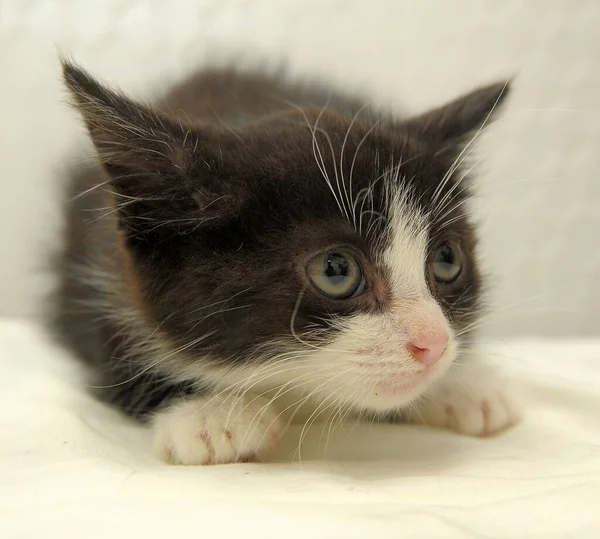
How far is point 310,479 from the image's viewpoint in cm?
107

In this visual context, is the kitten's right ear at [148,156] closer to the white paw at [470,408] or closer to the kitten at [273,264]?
the kitten at [273,264]

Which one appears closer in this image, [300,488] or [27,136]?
[300,488]

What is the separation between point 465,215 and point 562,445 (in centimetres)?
52

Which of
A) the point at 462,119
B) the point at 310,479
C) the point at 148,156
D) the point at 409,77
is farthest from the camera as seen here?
the point at 409,77

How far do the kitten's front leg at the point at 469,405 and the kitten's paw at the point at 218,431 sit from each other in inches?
13.5

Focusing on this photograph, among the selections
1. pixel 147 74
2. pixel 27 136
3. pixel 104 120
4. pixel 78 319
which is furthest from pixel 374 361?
pixel 27 136

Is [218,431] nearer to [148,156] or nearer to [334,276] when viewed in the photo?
[334,276]

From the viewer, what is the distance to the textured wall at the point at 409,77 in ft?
6.51

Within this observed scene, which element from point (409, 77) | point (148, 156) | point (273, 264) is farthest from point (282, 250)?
point (409, 77)

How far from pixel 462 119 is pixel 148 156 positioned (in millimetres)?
716

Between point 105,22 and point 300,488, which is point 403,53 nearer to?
point 105,22

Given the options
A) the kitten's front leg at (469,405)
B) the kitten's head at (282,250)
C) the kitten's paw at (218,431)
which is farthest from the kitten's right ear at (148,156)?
the kitten's front leg at (469,405)

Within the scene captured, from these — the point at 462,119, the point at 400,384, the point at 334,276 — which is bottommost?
the point at 400,384

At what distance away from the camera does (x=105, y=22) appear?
198 centimetres
